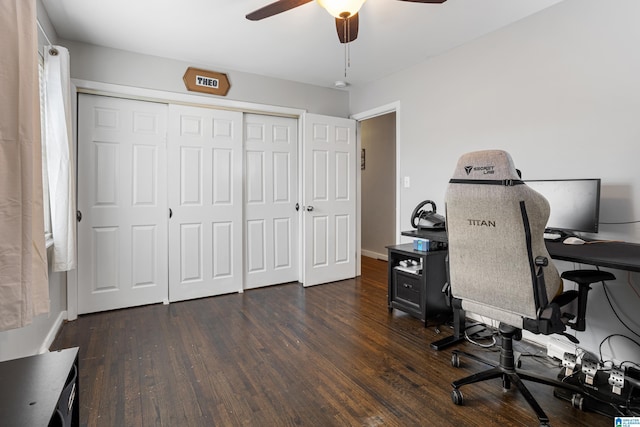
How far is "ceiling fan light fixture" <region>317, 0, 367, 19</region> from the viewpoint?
1839 mm

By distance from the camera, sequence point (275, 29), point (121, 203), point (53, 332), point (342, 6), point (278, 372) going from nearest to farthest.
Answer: point (342, 6)
point (278, 372)
point (53, 332)
point (275, 29)
point (121, 203)

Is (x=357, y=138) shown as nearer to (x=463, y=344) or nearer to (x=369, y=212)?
(x=369, y=212)

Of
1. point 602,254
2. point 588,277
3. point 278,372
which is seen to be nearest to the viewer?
point 588,277

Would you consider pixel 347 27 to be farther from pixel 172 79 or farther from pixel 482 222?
pixel 172 79

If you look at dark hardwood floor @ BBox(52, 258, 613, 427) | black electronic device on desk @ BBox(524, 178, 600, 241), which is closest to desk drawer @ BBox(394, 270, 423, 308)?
dark hardwood floor @ BBox(52, 258, 613, 427)

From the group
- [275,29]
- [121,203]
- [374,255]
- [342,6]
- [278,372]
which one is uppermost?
[275,29]

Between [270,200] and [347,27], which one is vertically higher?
[347,27]

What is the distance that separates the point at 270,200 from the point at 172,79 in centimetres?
161

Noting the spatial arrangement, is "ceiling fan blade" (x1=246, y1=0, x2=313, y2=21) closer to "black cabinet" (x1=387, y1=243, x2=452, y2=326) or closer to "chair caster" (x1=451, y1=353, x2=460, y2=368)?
"black cabinet" (x1=387, y1=243, x2=452, y2=326)

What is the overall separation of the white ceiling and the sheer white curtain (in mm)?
478

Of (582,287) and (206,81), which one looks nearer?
(582,287)

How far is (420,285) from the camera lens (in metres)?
2.83

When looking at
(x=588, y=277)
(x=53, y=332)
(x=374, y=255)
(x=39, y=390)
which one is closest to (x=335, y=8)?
(x=588, y=277)

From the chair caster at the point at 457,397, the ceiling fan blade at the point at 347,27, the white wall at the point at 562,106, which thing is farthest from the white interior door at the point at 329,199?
the chair caster at the point at 457,397
